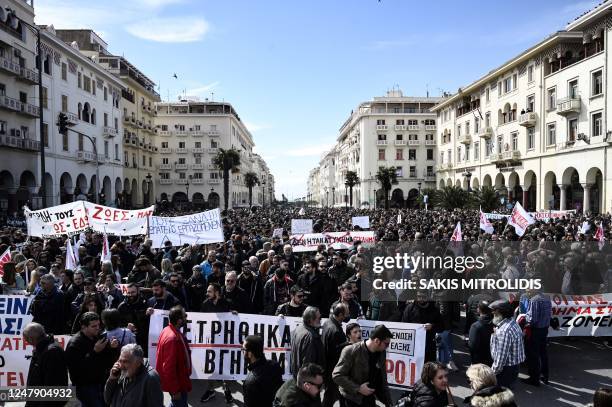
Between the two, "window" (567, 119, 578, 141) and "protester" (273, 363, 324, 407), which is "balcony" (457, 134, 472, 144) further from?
"protester" (273, 363, 324, 407)

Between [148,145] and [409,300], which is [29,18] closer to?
[148,145]

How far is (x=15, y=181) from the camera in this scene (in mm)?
34500

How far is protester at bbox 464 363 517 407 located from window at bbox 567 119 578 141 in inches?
1491

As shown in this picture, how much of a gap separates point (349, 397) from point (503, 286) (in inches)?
210

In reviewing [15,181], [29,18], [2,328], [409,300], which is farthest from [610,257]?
[29,18]

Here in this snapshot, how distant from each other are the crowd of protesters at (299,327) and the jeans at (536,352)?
19 millimetres

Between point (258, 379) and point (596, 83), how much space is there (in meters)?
37.5

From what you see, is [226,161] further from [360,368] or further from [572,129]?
[360,368]

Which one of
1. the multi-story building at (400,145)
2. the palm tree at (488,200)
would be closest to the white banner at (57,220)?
the palm tree at (488,200)

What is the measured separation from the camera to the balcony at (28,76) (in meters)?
34.6

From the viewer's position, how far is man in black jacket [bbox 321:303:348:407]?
6023 millimetres

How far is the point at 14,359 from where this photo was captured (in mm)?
6973

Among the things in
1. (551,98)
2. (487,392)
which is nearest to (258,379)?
(487,392)

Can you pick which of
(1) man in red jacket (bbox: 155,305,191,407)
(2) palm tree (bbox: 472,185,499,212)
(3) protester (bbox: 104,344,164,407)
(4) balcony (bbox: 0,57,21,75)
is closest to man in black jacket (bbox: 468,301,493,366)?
(1) man in red jacket (bbox: 155,305,191,407)
